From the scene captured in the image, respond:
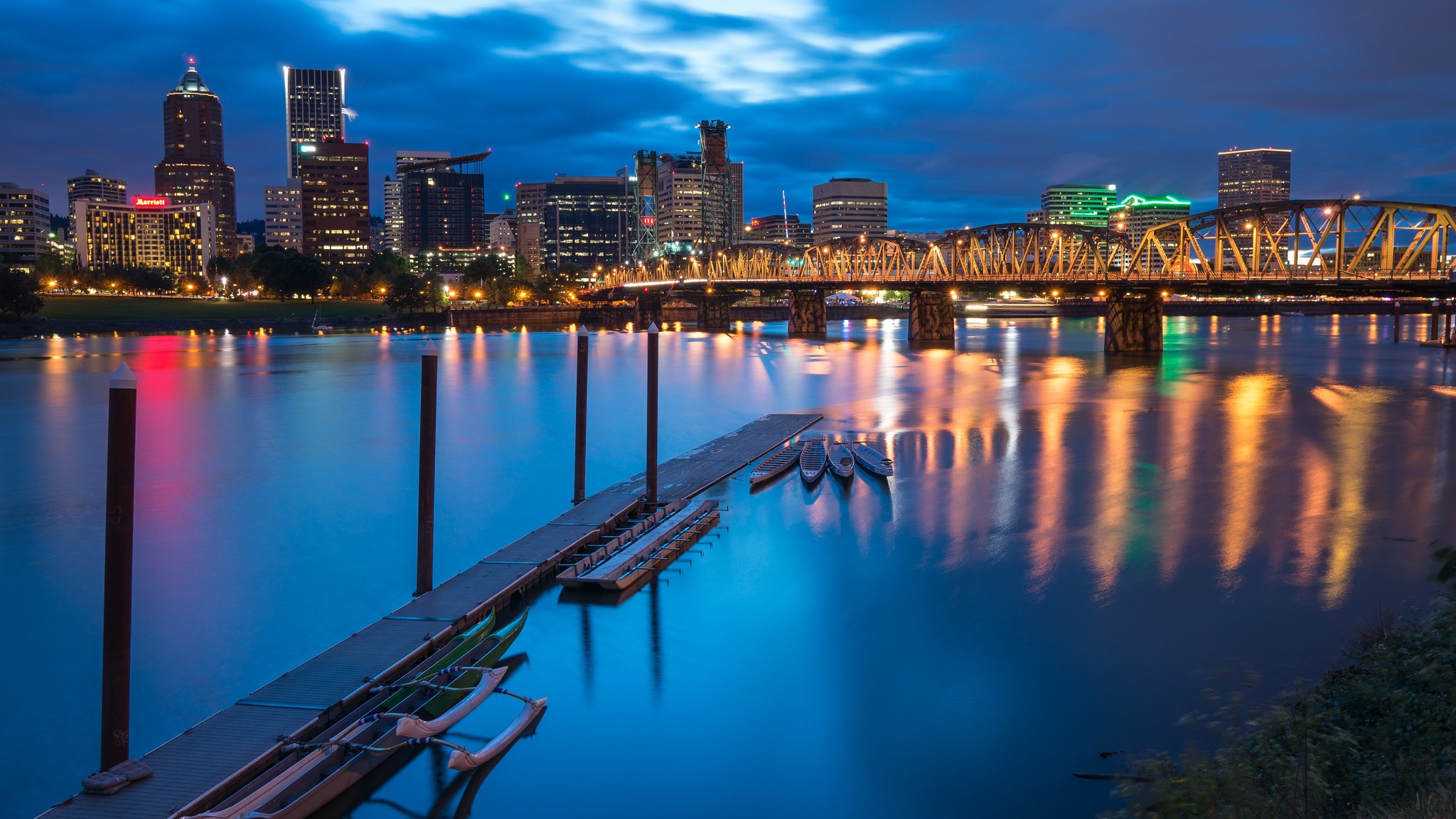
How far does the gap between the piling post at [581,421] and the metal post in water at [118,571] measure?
49.2 feet

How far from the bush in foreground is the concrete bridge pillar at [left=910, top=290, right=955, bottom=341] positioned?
108m

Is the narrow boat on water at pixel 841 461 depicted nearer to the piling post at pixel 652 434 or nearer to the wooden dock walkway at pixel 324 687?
the piling post at pixel 652 434

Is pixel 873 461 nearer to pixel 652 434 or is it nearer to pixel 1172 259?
pixel 652 434

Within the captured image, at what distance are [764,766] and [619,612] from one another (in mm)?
6037

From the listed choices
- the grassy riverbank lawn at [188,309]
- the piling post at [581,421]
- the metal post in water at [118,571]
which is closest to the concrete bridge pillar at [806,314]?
the grassy riverbank lawn at [188,309]

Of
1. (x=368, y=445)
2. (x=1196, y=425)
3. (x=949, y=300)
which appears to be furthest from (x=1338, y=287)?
(x=368, y=445)

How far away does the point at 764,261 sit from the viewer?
17000 cm

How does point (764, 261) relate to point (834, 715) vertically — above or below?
above

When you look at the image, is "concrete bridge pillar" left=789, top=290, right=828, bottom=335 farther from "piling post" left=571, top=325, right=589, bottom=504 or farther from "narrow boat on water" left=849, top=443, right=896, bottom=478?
"piling post" left=571, top=325, right=589, bottom=504

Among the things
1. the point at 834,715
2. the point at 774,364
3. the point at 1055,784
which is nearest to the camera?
the point at 1055,784

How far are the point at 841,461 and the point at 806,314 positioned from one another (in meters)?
116

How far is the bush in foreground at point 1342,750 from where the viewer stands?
9.66 m

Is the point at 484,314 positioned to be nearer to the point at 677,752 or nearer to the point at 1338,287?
the point at 1338,287

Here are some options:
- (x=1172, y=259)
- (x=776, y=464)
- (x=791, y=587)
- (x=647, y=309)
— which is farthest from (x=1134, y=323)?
(x=647, y=309)
